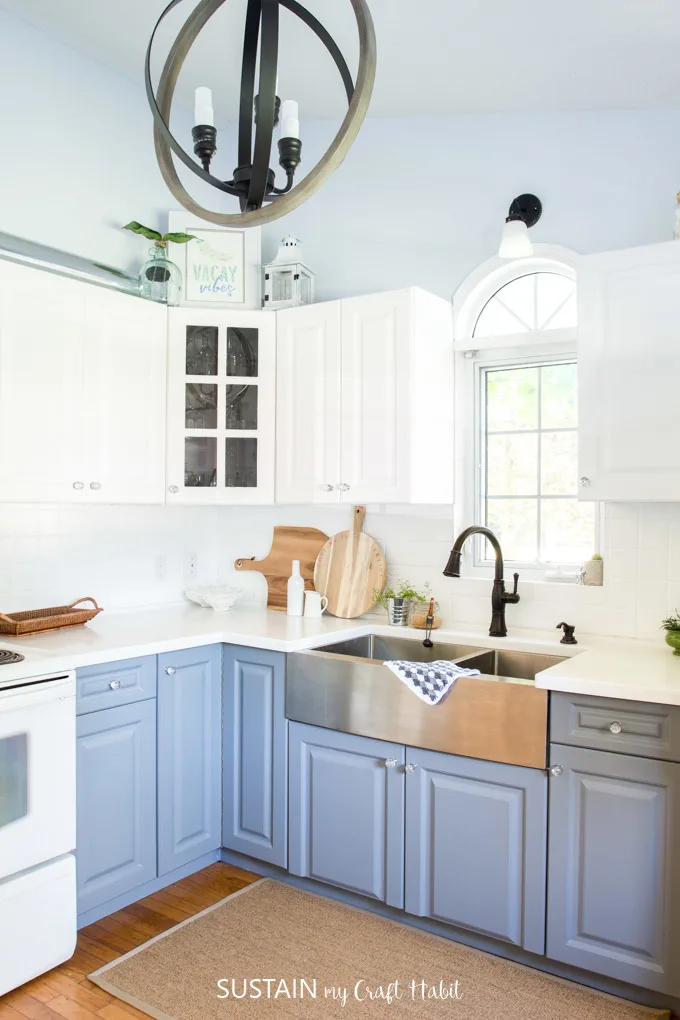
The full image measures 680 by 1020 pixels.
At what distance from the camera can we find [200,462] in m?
3.38

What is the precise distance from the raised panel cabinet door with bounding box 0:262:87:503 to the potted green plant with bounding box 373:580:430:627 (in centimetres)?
126

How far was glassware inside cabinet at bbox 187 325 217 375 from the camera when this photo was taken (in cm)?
337

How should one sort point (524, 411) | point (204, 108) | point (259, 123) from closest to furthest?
1. point (259, 123)
2. point (204, 108)
3. point (524, 411)

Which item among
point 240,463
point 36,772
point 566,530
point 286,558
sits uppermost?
point 240,463

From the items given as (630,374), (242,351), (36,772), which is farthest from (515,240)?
(36,772)

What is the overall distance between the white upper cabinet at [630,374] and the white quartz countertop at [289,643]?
1.75 ft

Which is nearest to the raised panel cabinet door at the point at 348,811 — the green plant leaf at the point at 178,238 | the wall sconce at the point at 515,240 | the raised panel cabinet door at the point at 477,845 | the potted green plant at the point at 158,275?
the raised panel cabinet door at the point at 477,845

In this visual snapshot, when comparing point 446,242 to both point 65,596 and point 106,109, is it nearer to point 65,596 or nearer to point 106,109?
point 106,109

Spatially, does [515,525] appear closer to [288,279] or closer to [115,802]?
[288,279]

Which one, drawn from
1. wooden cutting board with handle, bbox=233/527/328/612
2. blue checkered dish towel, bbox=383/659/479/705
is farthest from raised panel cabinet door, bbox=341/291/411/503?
blue checkered dish towel, bbox=383/659/479/705

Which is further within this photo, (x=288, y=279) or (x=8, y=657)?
(x=288, y=279)

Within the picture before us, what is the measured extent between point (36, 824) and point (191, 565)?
170 centimetres

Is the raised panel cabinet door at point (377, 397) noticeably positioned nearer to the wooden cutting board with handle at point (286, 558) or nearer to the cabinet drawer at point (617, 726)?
the wooden cutting board with handle at point (286, 558)

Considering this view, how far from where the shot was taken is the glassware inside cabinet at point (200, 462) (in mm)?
3359
